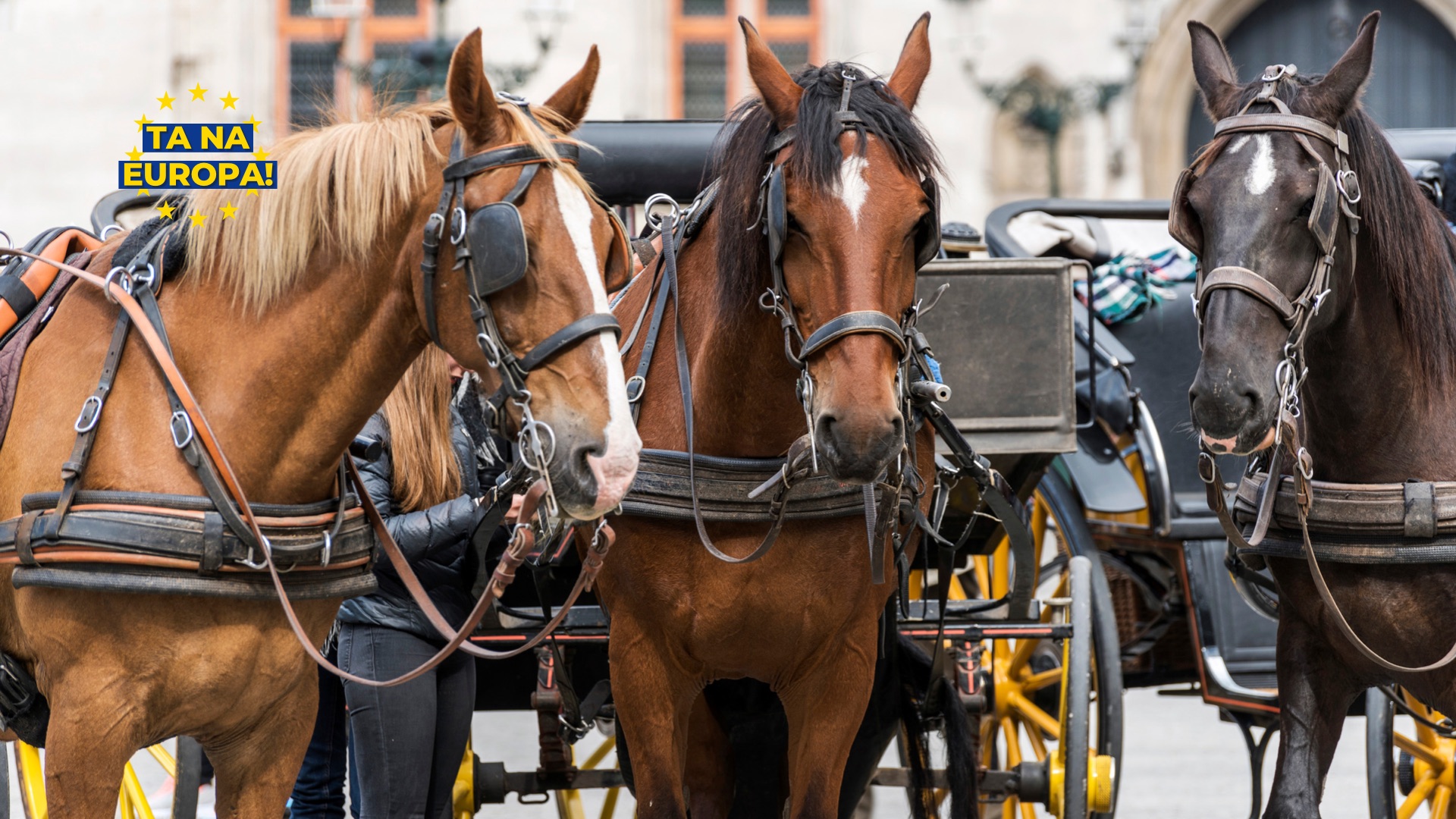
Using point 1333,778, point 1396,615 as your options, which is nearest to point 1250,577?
point 1396,615

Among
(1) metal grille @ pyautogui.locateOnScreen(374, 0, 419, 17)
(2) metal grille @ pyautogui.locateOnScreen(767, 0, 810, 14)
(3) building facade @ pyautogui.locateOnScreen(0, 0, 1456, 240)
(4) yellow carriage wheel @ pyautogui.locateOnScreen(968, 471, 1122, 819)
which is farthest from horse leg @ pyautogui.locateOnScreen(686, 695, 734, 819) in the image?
(1) metal grille @ pyautogui.locateOnScreen(374, 0, 419, 17)

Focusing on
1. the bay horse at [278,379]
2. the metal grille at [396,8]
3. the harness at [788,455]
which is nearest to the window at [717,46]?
the metal grille at [396,8]

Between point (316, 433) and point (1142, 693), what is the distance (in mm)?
6323

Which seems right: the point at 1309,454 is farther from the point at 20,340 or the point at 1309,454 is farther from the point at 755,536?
the point at 20,340

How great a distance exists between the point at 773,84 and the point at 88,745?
143cm

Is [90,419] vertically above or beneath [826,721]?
above

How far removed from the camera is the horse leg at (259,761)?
232 centimetres

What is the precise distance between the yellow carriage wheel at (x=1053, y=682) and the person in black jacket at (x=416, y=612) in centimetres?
134

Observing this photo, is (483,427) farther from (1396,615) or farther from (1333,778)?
(1333,778)

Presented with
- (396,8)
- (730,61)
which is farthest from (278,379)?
(396,8)

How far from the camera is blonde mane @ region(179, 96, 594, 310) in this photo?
220cm

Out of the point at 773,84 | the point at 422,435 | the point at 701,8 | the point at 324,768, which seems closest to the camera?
the point at 773,84

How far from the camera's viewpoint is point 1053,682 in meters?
4.25

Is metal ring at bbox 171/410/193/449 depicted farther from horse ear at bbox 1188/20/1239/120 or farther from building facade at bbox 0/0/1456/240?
building facade at bbox 0/0/1456/240
